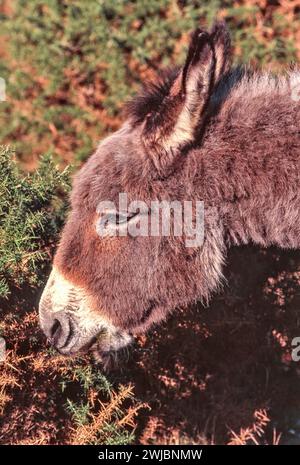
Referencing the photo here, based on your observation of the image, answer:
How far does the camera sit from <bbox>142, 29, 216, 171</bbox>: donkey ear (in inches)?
99.7

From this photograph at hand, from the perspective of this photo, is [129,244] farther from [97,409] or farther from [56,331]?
[97,409]

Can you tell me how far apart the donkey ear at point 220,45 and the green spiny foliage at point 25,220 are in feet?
3.27

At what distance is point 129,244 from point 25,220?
1.68 ft

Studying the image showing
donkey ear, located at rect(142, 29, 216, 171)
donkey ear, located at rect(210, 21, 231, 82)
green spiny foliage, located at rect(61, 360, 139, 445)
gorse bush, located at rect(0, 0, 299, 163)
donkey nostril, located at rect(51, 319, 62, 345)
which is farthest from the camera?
gorse bush, located at rect(0, 0, 299, 163)

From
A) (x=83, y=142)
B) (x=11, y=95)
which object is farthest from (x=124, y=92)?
(x=11, y=95)

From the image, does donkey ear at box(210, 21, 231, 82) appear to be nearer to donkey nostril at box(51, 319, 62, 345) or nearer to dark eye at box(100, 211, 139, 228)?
dark eye at box(100, 211, 139, 228)

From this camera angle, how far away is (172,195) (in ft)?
9.19

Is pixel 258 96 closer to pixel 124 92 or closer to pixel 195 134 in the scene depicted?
pixel 195 134

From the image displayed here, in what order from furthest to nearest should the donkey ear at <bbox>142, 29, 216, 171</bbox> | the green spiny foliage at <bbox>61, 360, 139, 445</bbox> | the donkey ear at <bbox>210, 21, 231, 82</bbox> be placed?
A: the green spiny foliage at <bbox>61, 360, 139, 445</bbox>
the donkey ear at <bbox>210, 21, 231, 82</bbox>
the donkey ear at <bbox>142, 29, 216, 171</bbox>

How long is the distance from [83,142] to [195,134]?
296 cm

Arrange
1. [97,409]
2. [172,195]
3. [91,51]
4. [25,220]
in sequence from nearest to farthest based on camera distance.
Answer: [172,195], [25,220], [97,409], [91,51]

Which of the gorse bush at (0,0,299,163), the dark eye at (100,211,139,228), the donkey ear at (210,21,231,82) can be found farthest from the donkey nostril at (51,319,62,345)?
the gorse bush at (0,0,299,163)

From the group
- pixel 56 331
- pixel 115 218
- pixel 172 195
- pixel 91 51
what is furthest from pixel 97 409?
pixel 91 51

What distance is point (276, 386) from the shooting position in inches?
156
